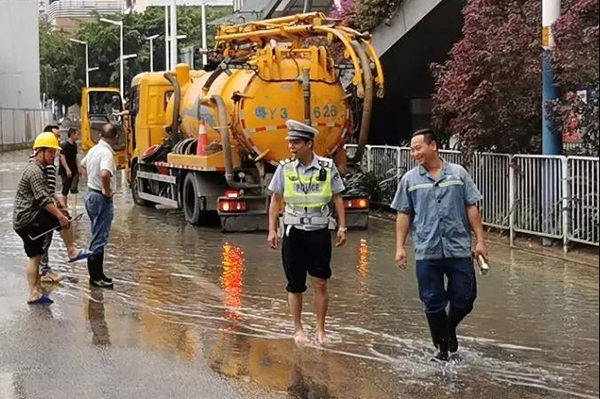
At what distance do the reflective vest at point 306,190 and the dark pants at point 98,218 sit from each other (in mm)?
3263

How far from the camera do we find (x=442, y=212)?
7.12m

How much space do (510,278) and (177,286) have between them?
3.82 metres

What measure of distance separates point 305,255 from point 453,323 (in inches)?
52.5

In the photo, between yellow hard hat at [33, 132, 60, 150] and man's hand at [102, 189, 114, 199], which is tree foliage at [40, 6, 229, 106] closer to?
man's hand at [102, 189, 114, 199]

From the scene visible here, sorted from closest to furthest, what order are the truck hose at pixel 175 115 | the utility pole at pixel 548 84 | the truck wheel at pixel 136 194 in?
the utility pole at pixel 548 84 → the truck hose at pixel 175 115 → the truck wheel at pixel 136 194

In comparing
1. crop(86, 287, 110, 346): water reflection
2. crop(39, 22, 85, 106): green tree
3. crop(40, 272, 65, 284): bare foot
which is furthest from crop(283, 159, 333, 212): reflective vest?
crop(39, 22, 85, 106): green tree

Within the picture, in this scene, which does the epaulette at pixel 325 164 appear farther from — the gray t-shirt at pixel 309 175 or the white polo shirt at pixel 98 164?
the white polo shirt at pixel 98 164

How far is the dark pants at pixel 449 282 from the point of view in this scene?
7172mm

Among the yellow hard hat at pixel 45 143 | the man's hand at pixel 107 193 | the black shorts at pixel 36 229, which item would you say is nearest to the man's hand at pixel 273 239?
the black shorts at pixel 36 229

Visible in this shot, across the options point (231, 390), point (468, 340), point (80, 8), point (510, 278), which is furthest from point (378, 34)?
point (80, 8)

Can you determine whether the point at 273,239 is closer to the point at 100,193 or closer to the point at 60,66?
the point at 100,193

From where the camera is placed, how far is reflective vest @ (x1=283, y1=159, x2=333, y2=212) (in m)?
7.91

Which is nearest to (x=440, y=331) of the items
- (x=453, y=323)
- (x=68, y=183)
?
(x=453, y=323)

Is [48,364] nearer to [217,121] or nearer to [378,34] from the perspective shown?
[217,121]
